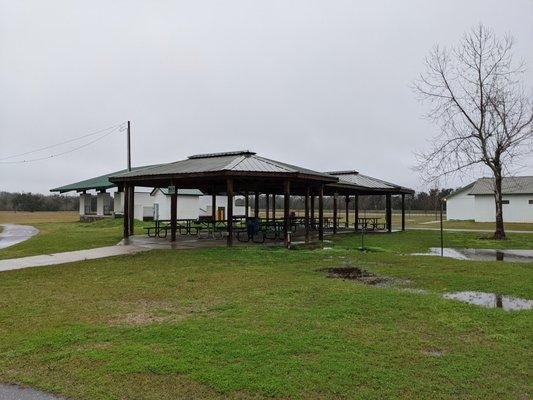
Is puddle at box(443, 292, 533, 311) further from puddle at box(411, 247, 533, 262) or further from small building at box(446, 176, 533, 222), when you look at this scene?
small building at box(446, 176, 533, 222)

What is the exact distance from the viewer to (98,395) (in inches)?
134

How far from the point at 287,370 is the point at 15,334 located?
3170 millimetres

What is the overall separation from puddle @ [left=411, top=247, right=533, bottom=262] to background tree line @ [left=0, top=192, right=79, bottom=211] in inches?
2956

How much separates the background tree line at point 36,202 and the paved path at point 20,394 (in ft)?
264

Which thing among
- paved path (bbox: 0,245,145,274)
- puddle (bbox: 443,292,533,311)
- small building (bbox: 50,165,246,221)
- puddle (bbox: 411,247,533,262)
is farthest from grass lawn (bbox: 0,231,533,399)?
small building (bbox: 50,165,246,221)

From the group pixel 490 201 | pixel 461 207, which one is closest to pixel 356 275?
pixel 490 201

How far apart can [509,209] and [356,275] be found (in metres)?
32.5

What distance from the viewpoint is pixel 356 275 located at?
912 centimetres

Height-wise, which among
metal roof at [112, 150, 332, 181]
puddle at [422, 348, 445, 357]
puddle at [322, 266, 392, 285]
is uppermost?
metal roof at [112, 150, 332, 181]

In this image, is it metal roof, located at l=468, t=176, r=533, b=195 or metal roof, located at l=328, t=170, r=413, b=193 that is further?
metal roof, located at l=468, t=176, r=533, b=195

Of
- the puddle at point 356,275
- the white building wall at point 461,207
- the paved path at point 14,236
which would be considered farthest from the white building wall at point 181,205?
the white building wall at point 461,207

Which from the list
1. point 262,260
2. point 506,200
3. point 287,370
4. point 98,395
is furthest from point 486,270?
point 506,200

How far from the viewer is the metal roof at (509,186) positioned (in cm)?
3572

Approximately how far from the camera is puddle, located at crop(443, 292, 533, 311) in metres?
6.37
